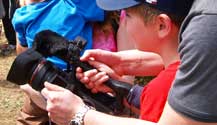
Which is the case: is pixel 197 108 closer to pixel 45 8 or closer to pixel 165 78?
pixel 165 78

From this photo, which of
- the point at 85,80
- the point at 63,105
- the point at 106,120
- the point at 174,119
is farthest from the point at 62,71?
the point at 174,119

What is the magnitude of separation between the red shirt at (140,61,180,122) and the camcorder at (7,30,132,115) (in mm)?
A: 412

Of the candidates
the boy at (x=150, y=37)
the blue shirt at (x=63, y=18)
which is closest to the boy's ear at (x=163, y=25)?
the boy at (x=150, y=37)

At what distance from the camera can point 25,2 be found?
2.94 metres

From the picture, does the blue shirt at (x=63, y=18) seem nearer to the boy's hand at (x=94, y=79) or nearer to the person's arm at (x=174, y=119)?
the boy's hand at (x=94, y=79)

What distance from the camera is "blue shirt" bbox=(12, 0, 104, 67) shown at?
249 cm

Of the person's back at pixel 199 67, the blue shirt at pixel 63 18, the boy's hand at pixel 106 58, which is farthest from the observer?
the blue shirt at pixel 63 18

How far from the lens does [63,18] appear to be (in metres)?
2.51

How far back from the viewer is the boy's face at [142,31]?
63.3 inches

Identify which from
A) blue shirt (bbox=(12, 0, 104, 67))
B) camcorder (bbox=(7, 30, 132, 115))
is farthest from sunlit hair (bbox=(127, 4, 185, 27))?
blue shirt (bbox=(12, 0, 104, 67))

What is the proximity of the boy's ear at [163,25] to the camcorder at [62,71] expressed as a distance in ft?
1.60

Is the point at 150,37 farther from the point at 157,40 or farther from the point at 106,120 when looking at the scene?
the point at 106,120

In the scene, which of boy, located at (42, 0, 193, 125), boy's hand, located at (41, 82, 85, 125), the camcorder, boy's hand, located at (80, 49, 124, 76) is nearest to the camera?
boy, located at (42, 0, 193, 125)

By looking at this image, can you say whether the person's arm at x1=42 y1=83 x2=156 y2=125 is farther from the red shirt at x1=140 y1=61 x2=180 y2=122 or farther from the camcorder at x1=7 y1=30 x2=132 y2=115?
the camcorder at x1=7 y1=30 x2=132 y2=115
